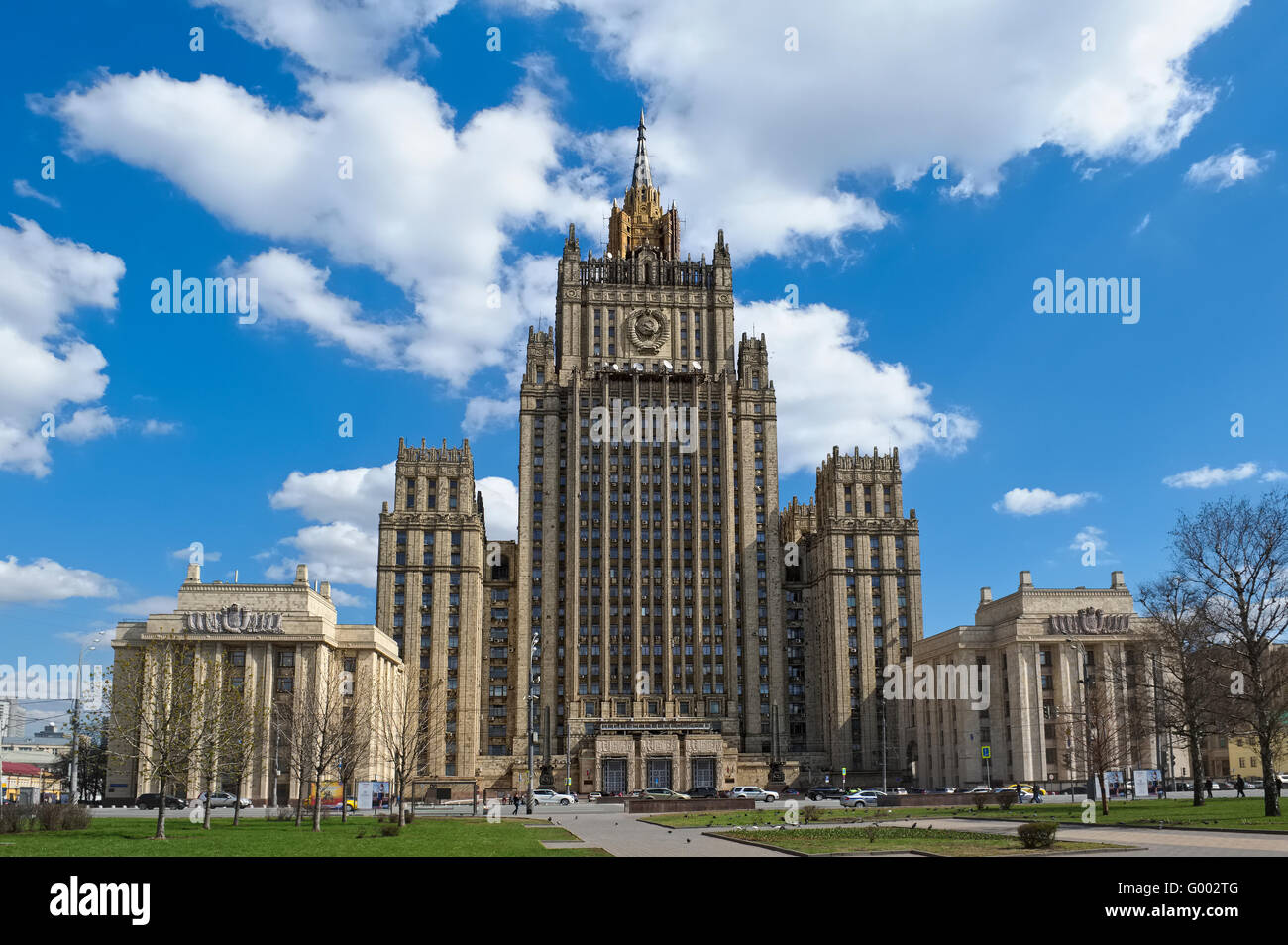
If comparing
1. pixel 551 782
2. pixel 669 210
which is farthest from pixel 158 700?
pixel 669 210

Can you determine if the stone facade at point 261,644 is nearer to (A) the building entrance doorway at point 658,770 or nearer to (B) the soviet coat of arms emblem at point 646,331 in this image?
(A) the building entrance doorway at point 658,770

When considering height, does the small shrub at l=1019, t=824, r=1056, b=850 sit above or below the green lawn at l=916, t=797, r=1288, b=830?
above

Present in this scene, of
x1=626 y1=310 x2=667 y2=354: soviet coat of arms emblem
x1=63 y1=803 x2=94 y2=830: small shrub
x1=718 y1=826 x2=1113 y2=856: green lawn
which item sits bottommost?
x1=63 y1=803 x2=94 y2=830: small shrub

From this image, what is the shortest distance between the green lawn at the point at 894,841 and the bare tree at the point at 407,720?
2931 centimetres

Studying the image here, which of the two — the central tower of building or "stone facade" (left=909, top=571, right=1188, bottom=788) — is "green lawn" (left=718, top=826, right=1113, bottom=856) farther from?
the central tower of building

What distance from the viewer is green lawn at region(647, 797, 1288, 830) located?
166ft

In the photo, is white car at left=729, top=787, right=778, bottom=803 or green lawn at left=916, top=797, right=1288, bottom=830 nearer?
green lawn at left=916, top=797, right=1288, bottom=830

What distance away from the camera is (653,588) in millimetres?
150875

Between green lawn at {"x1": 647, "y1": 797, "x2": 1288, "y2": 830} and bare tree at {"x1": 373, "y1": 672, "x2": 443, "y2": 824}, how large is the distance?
19.8m

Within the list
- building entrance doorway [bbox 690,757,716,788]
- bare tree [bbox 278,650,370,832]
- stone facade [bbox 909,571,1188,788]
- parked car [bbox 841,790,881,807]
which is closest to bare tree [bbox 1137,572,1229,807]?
parked car [bbox 841,790,881,807]

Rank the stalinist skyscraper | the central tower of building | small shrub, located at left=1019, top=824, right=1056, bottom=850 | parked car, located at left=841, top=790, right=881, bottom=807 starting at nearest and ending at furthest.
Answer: small shrub, located at left=1019, top=824, right=1056, bottom=850 < parked car, located at left=841, top=790, right=881, bottom=807 < the stalinist skyscraper < the central tower of building
